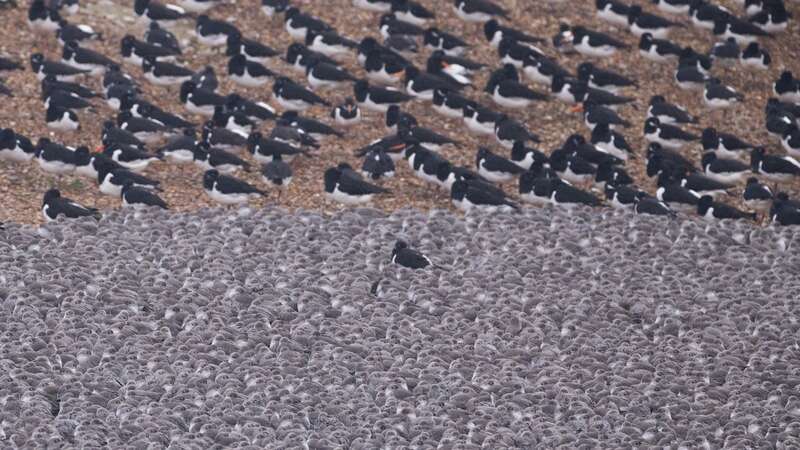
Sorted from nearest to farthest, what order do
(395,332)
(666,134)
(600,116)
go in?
1. (395,332)
2. (666,134)
3. (600,116)

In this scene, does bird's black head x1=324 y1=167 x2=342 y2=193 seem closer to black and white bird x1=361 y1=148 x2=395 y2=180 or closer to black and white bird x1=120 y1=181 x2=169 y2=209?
black and white bird x1=361 y1=148 x2=395 y2=180

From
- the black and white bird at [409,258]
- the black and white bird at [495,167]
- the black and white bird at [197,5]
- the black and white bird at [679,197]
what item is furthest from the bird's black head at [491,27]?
the black and white bird at [409,258]

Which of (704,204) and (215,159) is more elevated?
(704,204)

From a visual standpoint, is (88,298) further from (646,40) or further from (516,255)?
(646,40)

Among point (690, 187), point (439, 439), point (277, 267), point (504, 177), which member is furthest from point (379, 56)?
point (439, 439)

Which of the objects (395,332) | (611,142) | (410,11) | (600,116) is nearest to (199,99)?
(410,11)

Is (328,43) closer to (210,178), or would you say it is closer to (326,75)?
(326,75)

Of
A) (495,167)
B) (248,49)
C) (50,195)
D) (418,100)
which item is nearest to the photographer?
(50,195)
